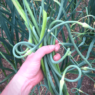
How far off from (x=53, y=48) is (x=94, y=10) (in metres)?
0.29

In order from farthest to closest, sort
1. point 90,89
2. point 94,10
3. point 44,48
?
point 90,89 < point 94,10 < point 44,48

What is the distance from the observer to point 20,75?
0.41 m

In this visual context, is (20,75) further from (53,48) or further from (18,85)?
(53,48)

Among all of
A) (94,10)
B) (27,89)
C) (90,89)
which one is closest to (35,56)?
(27,89)

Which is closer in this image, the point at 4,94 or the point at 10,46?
the point at 4,94

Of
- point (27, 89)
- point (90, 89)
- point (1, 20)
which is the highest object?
point (1, 20)

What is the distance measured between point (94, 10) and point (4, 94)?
1.82 feet

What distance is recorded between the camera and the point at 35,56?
40 centimetres

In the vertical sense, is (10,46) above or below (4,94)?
above

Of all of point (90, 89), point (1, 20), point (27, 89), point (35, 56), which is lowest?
point (90, 89)

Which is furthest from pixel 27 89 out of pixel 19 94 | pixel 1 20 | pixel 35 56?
pixel 1 20

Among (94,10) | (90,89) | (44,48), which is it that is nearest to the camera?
(44,48)

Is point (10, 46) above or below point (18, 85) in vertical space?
above

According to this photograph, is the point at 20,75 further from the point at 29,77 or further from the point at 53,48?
the point at 53,48
